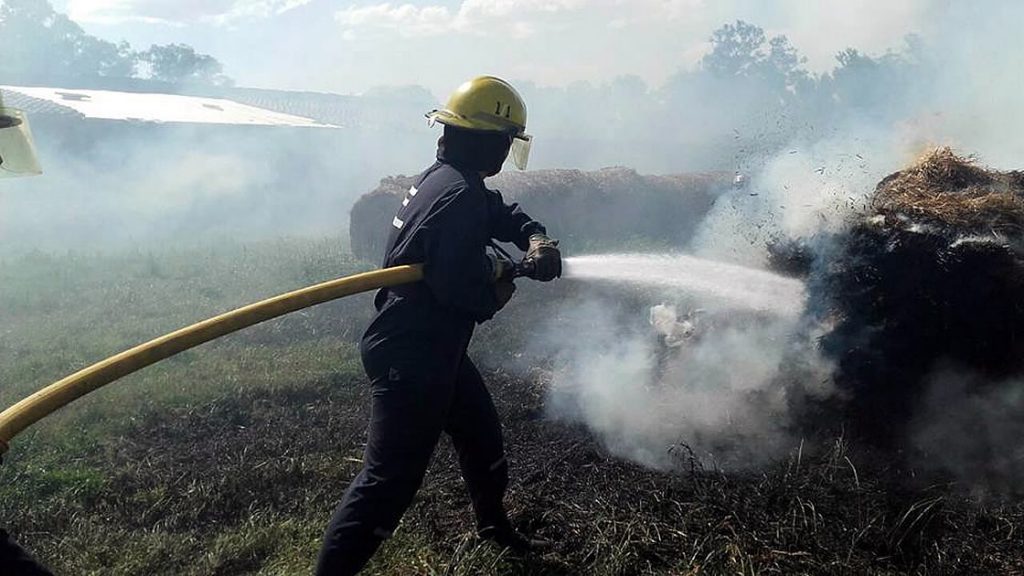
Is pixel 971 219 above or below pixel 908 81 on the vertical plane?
below

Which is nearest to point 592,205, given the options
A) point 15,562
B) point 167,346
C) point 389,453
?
point 389,453

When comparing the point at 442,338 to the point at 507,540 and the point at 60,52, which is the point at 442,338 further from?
the point at 60,52

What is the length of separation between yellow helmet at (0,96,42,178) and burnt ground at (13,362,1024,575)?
191cm

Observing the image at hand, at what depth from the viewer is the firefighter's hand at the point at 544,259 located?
3398 millimetres

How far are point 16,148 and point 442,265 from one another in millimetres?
1735

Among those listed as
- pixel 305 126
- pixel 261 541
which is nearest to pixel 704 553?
pixel 261 541

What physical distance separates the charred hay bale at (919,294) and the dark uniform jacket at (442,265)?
245cm

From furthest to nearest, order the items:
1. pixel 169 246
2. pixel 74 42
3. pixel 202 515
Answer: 1. pixel 74 42
2. pixel 169 246
3. pixel 202 515

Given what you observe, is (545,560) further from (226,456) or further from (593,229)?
(593,229)

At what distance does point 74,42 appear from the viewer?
42.4 metres

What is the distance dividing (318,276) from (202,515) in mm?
6988

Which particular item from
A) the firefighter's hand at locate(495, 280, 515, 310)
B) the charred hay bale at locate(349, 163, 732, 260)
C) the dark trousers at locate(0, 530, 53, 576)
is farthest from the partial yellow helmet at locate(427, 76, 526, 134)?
the charred hay bale at locate(349, 163, 732, 260)

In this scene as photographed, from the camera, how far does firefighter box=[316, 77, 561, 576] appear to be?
9.70ft

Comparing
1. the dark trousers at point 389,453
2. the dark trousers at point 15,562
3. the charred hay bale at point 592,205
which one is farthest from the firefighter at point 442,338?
the charred hay bale at point 592,205
